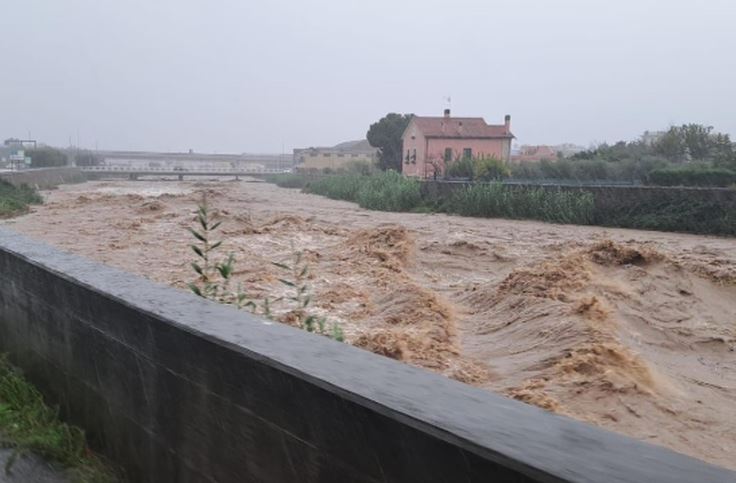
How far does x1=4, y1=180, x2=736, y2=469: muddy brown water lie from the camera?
796 centimetres

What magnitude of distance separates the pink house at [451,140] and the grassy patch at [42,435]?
64.4 metres

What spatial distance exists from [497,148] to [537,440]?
72.2 metres

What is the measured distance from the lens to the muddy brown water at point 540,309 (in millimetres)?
7957

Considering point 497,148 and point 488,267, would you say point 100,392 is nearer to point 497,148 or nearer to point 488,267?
point 488,267

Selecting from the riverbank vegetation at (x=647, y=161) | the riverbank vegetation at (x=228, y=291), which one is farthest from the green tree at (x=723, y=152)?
the riverbank vegetation at (x=228, y=291)

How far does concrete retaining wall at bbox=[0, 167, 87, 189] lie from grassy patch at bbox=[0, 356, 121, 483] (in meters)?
44.6

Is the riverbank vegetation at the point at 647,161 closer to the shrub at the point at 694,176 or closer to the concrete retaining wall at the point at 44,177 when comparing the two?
the shrub at the point at 694,176

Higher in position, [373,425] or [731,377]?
[373,425]

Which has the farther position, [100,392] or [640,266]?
[640,266]

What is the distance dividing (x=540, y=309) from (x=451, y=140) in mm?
60800

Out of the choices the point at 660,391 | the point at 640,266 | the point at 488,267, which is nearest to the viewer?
the point at 660,391

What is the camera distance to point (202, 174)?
10994 centimetres

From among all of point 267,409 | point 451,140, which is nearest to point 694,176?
point 267,409

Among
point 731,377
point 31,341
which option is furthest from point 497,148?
point 31,341
